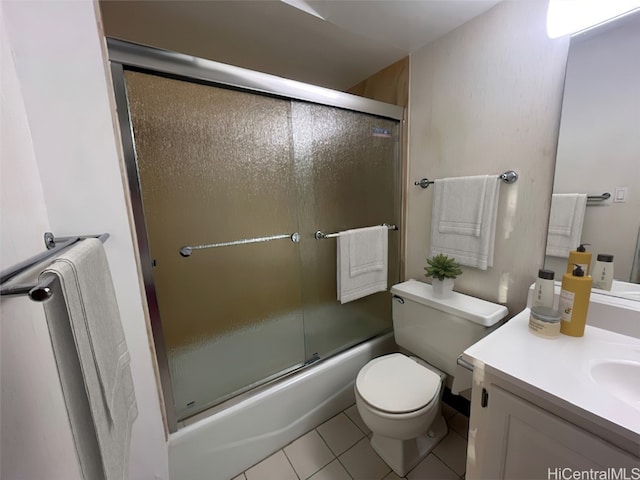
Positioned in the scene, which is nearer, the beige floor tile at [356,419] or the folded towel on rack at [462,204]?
the folded towel on rack at [462,204]

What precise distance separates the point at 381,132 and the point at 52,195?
1.58m

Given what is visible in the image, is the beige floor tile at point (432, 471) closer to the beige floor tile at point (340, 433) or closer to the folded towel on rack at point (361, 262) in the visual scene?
the beige floor tile at point (340, 433)

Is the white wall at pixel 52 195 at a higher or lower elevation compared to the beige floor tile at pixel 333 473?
higher

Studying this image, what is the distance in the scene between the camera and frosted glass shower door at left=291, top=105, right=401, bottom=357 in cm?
141

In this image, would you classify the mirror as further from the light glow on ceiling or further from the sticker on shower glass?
the sticker on shower glass

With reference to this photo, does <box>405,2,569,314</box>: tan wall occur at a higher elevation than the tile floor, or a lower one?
higher

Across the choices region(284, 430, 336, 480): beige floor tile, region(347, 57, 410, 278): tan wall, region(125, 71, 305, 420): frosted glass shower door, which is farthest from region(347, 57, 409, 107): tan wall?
region(284, 430, 336, 480): beige floor tile

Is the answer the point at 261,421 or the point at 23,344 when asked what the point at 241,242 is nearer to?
the point at 23,344

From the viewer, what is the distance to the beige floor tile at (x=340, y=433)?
136 centimetres

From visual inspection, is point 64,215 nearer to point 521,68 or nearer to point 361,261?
Result: point 361,261

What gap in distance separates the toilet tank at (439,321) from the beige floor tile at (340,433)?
0.56 m

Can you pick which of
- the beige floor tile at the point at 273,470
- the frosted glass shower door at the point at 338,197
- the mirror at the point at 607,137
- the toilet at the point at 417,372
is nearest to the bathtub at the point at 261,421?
the beige floor tile at the point at 273,470

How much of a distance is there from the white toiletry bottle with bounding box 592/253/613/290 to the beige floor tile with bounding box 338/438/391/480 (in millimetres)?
1230

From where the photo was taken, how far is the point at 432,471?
3.98ft
